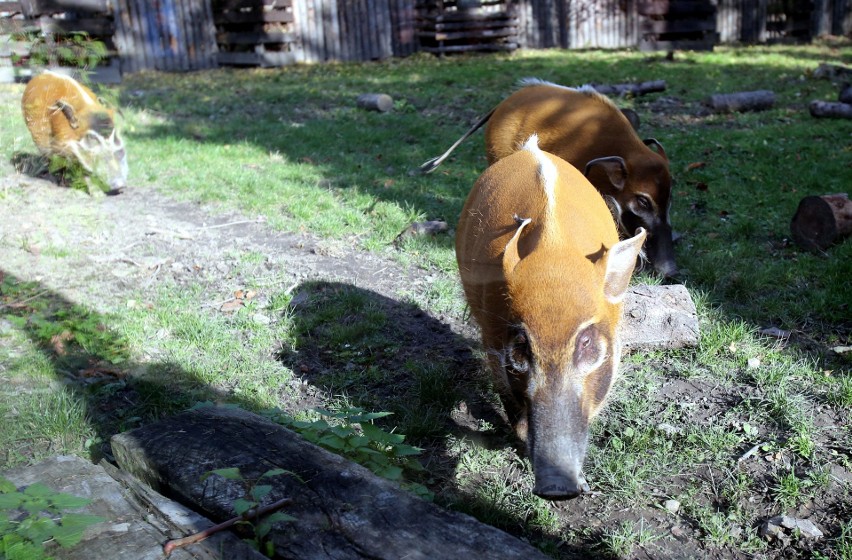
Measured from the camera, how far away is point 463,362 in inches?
167

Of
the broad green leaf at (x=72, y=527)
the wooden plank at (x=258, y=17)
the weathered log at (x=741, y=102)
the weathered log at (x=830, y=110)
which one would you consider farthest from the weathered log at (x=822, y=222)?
the wooden plank at (x=258, y=17)

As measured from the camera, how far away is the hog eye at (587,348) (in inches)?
108

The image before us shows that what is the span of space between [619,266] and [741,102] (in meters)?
7.95

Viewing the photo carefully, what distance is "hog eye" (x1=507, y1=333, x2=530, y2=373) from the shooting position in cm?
280

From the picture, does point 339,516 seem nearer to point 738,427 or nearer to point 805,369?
point 738,427

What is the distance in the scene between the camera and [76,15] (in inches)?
548

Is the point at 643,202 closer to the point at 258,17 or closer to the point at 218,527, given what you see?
the point at 218,527

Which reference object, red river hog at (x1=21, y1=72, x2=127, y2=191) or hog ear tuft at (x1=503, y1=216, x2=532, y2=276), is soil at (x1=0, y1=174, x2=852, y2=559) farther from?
hog ear tuft at (x1=503, y1=216, x2=532, y2=276)

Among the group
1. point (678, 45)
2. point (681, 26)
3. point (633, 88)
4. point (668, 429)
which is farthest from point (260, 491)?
point (681, 26)

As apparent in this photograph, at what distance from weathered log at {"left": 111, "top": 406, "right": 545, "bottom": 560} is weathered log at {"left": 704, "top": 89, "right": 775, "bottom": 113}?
8.65m

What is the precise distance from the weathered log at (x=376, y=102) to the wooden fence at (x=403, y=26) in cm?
559

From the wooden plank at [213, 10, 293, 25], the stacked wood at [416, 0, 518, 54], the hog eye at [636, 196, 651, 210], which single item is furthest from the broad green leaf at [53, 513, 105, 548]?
the stacked wood at [416, 0, 518, 54]

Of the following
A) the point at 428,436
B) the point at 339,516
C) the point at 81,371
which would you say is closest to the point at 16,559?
the point at 339,516

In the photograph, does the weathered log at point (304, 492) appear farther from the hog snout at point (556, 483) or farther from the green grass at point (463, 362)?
the green grass at point (463, 362)
